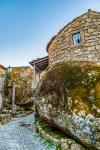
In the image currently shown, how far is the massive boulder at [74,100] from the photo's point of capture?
295 inches

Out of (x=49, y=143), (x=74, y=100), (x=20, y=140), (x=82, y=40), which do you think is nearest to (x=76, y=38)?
(x=82, y=40)

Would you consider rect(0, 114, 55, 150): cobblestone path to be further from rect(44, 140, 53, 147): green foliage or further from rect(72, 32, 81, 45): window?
rect(72, 32, 81, 45): window

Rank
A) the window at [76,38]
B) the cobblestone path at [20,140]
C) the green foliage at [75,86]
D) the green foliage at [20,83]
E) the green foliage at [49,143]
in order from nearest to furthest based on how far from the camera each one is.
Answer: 1. the green foliage at [75,86]
2. the cobblestone path at [20,140]
3. the green foliage at [49,143]
4. the window at [76,38]
5. the green foliage at [20,83]

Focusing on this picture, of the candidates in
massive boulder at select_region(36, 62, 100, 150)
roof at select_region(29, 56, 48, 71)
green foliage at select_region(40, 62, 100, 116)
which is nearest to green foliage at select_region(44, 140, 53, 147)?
massive boulder at select_region(36, 62, 100, 150)

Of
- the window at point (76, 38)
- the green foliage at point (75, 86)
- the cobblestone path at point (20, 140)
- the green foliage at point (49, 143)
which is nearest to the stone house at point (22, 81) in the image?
the cobblestone path at point (20, 140)

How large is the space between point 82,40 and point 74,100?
18.6 feet

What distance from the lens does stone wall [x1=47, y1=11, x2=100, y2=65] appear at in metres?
12.4

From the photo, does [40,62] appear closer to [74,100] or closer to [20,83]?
[74,100]

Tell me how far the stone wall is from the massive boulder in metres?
2.79

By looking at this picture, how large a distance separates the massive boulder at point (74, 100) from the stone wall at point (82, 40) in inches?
110

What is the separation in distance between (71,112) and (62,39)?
7.08m

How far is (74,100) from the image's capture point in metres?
8.38

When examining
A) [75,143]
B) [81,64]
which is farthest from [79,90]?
[75,143]

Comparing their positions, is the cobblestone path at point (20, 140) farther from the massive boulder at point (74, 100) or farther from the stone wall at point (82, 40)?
the stone wall at point (82, 40)
